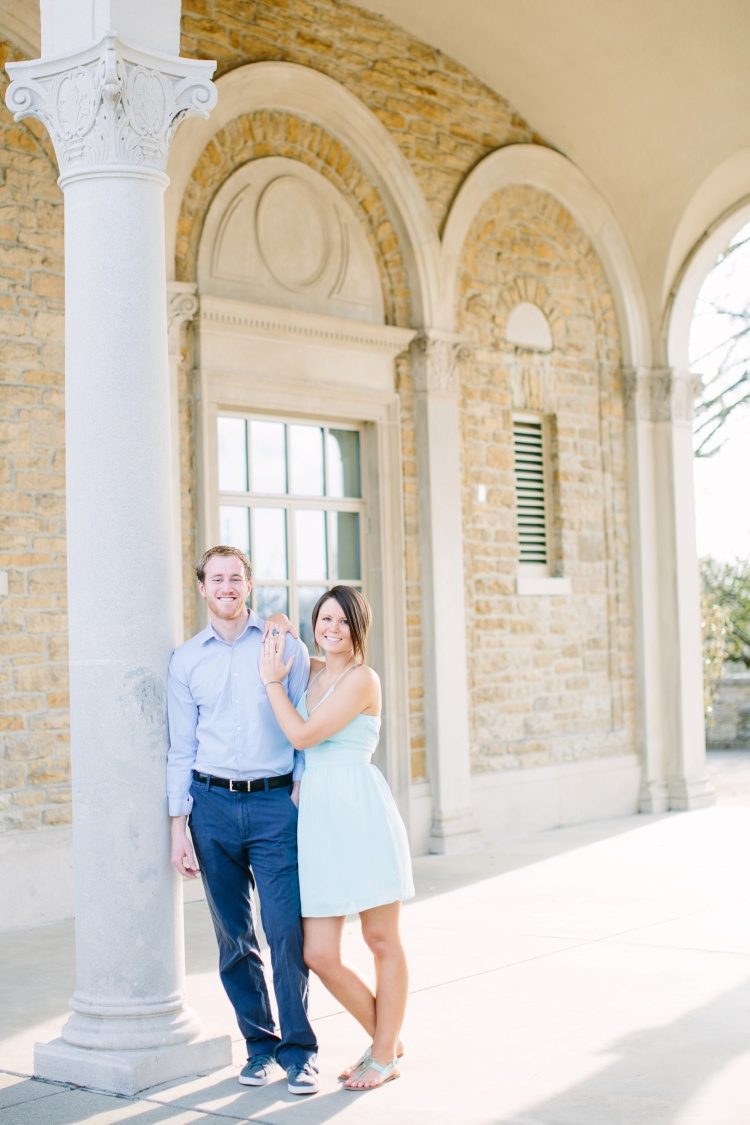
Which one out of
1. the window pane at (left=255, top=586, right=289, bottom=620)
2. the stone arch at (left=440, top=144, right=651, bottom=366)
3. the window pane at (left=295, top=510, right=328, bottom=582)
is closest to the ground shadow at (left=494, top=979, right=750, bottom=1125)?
the window pane at (left=255, top=586, right=289, bottom=620)

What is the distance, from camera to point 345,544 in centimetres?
997

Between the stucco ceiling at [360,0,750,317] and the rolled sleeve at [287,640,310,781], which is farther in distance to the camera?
the stucco ceiling at [360,0,750,317]

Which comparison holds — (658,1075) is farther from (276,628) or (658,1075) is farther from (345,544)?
(345,544)

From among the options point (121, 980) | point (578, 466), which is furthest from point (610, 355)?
point (121, 980)

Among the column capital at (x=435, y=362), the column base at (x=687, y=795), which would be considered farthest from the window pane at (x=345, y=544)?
the column base at (x=687, y=795)

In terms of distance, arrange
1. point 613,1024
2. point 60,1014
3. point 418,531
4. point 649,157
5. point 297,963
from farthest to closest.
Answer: point 649,157 < point 418,531 < point 60,1014 < point 613,1024 < point 297,963

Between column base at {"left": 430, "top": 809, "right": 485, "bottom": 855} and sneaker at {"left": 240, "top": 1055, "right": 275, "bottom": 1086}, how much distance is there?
5478mm

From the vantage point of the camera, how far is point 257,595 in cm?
928

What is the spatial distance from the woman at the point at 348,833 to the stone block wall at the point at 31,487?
3.67 m

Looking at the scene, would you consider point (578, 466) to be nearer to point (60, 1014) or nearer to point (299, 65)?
point (299, 65)

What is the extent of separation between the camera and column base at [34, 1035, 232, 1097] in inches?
173

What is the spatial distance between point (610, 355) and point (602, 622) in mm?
2320

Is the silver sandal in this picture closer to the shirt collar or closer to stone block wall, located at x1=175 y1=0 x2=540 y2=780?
the shirt collar

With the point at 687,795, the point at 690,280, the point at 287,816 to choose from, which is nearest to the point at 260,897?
the point at 287,816
